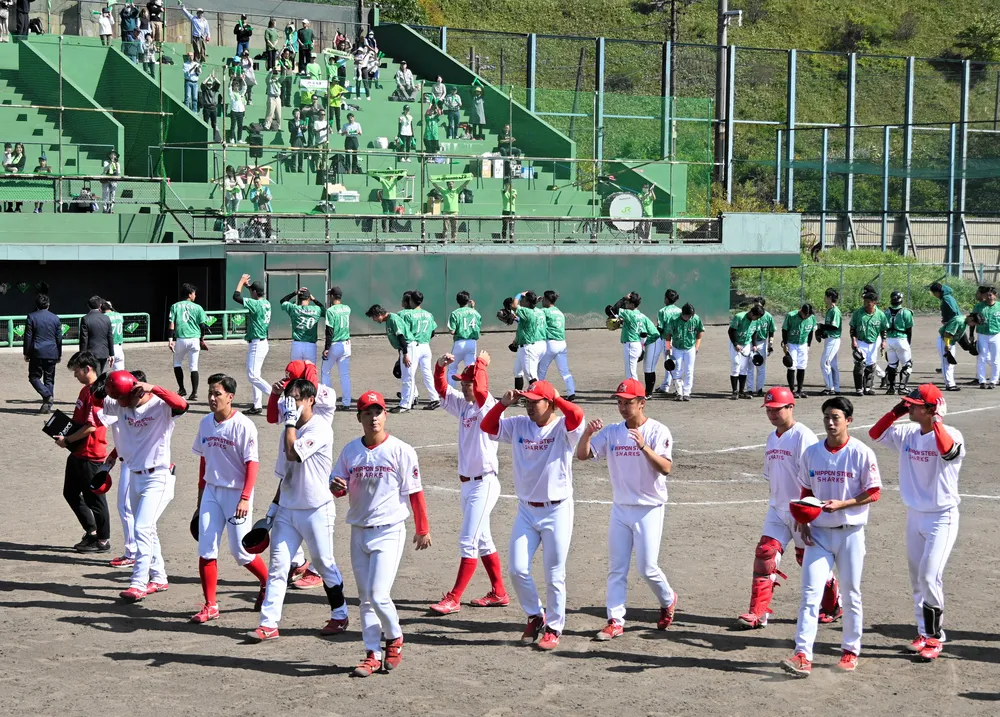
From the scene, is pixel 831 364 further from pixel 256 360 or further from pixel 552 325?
pixel 256 360

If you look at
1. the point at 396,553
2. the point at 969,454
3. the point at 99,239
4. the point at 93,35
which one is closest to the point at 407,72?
the point at 93,35

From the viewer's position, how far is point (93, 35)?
36969mm

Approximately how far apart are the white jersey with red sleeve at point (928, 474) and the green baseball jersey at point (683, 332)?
1283 centimetres

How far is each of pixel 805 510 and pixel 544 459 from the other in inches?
70.2

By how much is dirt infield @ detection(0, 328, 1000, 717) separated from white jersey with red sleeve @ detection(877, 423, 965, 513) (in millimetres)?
1050

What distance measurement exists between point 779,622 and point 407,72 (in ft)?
101

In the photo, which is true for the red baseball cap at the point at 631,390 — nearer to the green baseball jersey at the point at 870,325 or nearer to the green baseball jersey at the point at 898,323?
the green baseball jersey at the point at 870,325

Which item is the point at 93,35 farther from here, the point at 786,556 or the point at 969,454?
the point at 786,556

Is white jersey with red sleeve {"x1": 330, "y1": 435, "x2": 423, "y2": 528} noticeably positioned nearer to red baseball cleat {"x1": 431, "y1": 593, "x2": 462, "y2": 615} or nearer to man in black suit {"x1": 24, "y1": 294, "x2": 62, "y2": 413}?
red baseball cleat {"x1": 431, "y1": 593, "x2": 462, "y2": 615}

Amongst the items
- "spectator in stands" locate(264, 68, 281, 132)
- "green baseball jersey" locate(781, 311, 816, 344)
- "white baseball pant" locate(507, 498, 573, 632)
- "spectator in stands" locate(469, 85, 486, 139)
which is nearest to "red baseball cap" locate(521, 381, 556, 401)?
"white baseball pant" locate(507, 498, 573, 632)

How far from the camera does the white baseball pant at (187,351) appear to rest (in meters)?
20.1

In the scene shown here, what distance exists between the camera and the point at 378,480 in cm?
828

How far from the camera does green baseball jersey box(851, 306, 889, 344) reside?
71.4 ft

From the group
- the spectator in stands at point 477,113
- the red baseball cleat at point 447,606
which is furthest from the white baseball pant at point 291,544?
the spectator in stands at point 477,113
